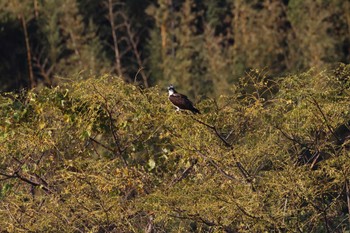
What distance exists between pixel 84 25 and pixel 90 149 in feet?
77.4

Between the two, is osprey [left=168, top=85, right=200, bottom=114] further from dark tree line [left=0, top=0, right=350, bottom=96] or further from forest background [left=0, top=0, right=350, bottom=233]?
dark tree line [left=0, top=0, right=350, bottom=96]

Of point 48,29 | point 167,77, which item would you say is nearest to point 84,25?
point 48,29

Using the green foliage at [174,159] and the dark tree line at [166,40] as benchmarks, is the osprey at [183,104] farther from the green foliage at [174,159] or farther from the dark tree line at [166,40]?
the dark tree line at [166,40]

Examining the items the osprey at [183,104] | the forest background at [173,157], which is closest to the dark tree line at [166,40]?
the forest background at [173,157]

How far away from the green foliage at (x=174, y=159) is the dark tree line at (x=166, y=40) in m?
19.3

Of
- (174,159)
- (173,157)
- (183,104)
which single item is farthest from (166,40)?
(183,104)

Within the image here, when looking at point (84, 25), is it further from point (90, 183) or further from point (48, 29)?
point (90, 183)

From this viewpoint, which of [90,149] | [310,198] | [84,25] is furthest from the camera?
[84,25]

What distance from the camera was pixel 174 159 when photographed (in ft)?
25.1

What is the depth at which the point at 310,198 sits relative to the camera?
6629 mm

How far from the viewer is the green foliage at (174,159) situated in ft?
21.7

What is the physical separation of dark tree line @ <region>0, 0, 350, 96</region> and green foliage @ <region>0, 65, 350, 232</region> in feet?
63.3

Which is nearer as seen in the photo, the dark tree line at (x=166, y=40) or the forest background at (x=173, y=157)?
the forest background at (x=173, y=157)

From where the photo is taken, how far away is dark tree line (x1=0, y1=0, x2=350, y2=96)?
29.0 metres
